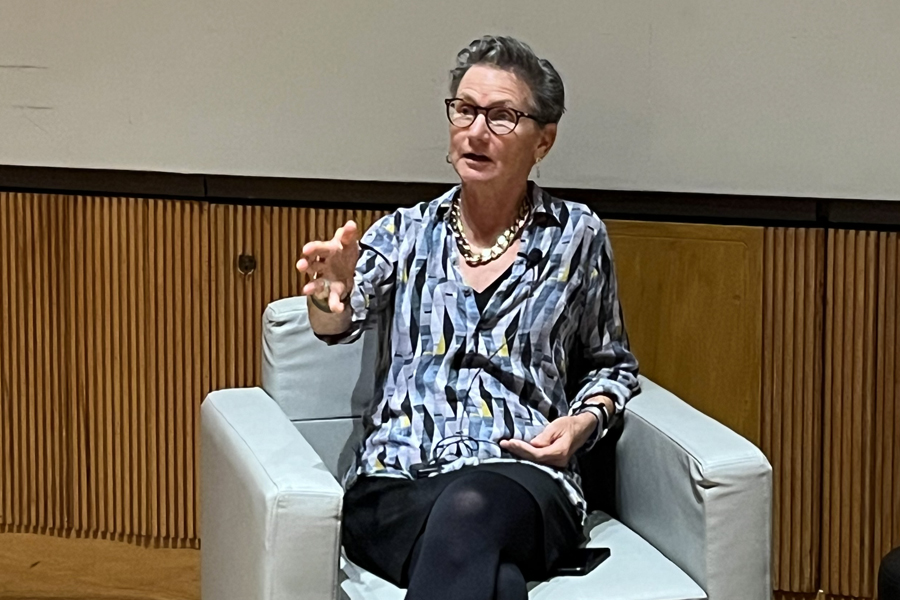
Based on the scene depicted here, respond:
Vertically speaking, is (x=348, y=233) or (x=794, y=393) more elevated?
(x=348, y=233)

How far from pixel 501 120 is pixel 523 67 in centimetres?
11

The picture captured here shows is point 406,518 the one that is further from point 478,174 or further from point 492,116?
point 492,116

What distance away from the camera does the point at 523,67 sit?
249cm

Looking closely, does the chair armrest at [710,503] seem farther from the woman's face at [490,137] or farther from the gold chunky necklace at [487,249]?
the woman's face at [490,137]

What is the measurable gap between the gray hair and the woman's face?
0.04 feet

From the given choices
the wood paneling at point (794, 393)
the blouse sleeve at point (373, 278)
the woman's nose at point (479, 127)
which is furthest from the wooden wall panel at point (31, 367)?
the wood paneling at point (794, 393)

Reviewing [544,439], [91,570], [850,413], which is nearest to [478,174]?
[544,439]

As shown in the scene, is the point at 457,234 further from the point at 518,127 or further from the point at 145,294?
the point at 145,294

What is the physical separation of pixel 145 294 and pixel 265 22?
728 mm

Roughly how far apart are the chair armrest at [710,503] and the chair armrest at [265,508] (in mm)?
643

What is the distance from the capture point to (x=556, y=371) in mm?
2533

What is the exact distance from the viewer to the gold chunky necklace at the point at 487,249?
253 cm

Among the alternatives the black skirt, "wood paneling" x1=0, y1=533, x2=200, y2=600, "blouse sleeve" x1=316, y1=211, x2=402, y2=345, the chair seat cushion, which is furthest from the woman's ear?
"wood paneling" x1=0, y1=533, x2=200, y2=600

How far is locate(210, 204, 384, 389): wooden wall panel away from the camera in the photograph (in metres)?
3.05
